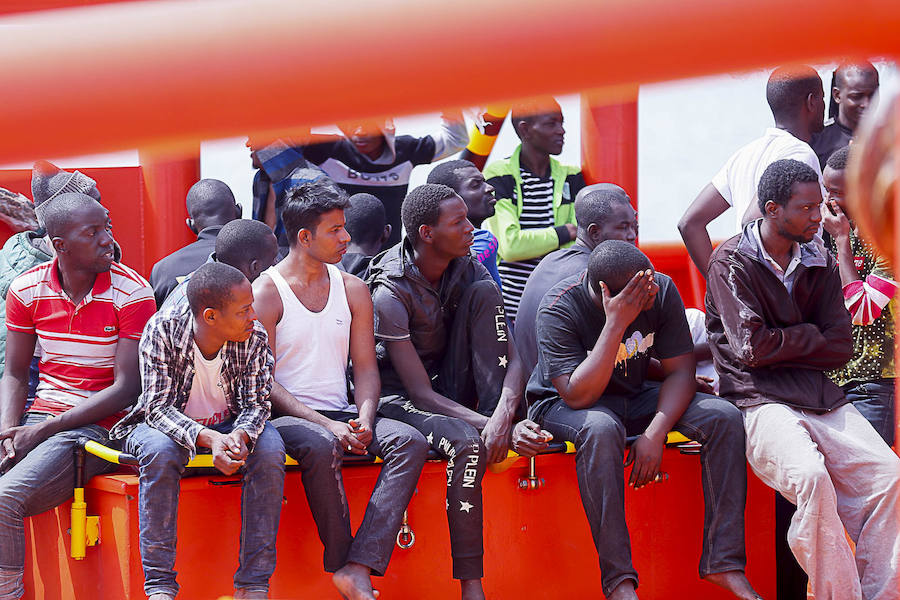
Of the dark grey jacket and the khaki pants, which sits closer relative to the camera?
the khaki pants

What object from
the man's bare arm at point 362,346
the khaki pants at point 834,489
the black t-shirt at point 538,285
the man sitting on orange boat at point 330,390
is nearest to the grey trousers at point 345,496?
the man sitting on orange boat at point 330,390

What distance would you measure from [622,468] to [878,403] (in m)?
1.10

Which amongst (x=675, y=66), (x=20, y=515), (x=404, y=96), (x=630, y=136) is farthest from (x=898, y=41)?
(x=630, y=136)

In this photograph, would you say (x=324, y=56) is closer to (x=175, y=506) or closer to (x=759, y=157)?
(x=175, y=506)

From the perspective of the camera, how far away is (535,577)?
12.8ft

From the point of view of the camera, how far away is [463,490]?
3.61 metres

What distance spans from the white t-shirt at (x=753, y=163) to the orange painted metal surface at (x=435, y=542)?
103 centimetres

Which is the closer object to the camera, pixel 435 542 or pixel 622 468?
pixel 622 468

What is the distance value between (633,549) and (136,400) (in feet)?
6.01

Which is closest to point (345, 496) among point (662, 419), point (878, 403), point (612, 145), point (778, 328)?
point (662, 419)

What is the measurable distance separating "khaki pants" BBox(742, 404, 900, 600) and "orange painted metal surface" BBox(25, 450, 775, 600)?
1.37 feet

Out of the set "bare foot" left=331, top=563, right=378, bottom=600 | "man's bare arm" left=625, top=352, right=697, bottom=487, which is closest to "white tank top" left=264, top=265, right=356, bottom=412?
"bare foot" left=331, top=563, right=378, bottom=600

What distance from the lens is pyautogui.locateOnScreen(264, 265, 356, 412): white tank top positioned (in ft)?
12.6

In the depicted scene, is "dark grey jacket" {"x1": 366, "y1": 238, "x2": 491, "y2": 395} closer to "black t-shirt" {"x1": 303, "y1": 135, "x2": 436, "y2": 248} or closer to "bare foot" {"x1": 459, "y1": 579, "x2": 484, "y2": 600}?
"bare foot" {"x1": 459, "y1": 579, "x2": 484, "y2": 600}
